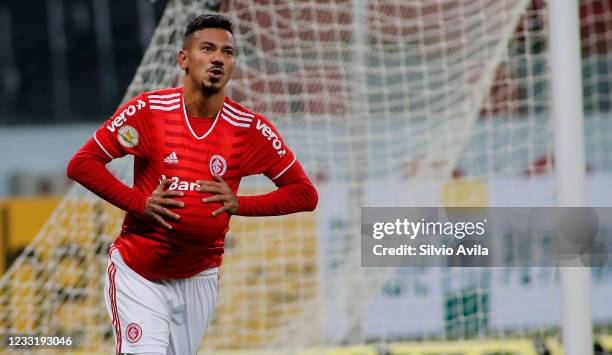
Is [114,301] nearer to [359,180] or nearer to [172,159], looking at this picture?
[172,159]

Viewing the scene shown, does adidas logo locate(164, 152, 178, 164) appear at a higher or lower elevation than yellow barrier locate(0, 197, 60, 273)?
lower

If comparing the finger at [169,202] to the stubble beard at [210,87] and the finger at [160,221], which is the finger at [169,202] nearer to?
the finger at [160,221]

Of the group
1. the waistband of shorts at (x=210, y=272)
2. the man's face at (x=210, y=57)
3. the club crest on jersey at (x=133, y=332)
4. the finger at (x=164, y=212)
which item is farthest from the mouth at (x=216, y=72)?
the club crest on jersey at (x=133, y=332)

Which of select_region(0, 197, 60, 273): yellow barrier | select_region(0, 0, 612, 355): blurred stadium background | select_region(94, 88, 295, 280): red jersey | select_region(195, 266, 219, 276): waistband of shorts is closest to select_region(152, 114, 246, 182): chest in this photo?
select_region(94, 88, 295, 280): red jersey

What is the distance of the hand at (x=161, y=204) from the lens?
3.47m

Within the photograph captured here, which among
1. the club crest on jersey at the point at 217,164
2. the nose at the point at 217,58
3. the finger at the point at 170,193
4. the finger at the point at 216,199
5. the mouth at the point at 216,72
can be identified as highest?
the nose at the point at 217,58

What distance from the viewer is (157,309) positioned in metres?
3.65

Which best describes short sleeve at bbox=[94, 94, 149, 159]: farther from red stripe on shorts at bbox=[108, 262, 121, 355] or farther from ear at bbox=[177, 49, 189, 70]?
red stripe on shorts at bbox=[108, 262, 121, 355]

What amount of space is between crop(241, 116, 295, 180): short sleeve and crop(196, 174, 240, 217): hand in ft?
0.47

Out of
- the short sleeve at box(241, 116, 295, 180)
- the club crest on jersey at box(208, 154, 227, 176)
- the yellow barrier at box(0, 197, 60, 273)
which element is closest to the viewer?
the club crest on jersey at box(208, 154, 227, 176)

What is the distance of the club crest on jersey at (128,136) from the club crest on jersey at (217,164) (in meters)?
0.26

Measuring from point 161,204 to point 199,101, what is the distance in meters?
0.38

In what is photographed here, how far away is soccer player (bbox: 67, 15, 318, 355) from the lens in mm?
3537

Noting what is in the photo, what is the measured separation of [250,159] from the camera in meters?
3.71
